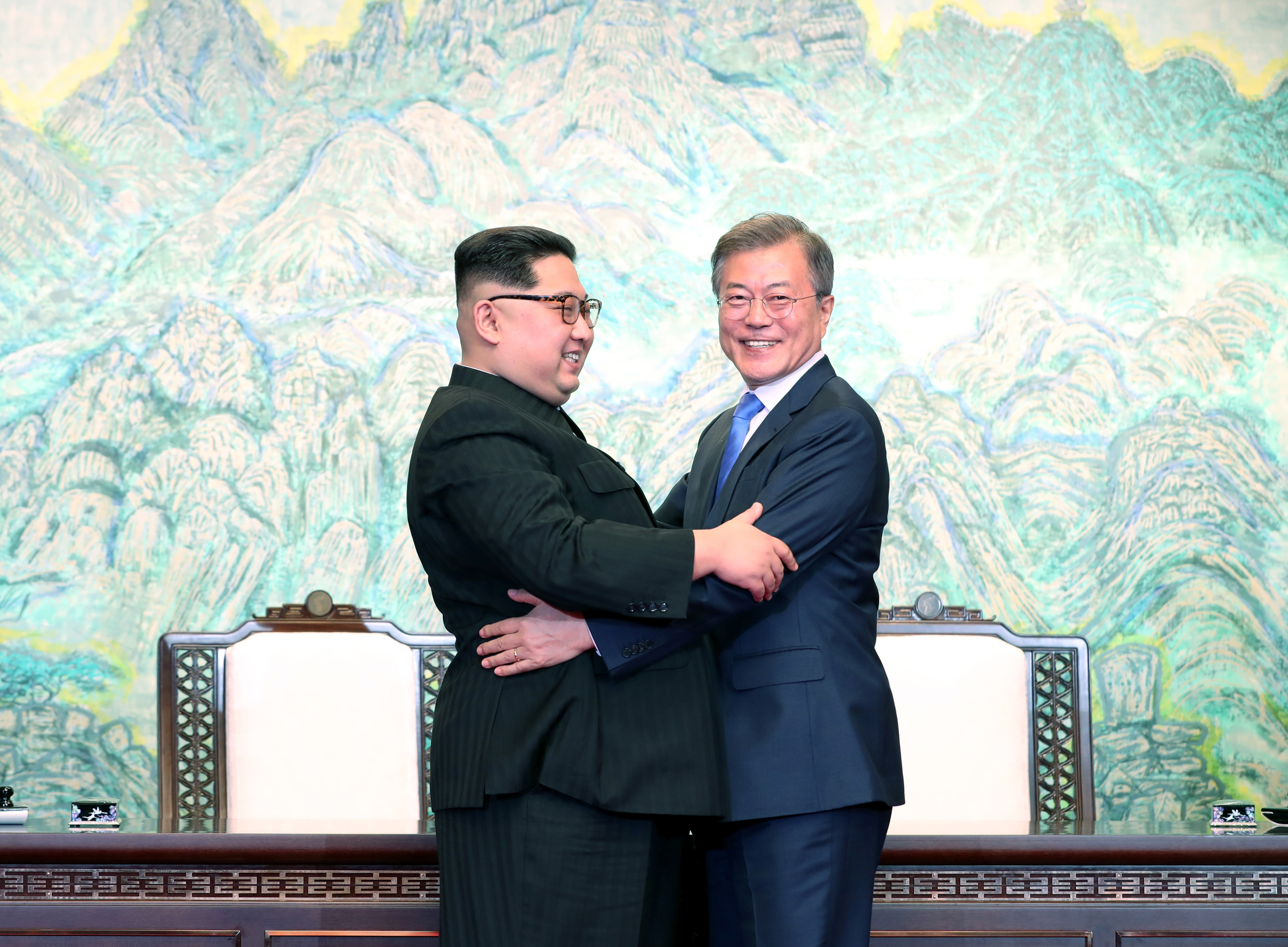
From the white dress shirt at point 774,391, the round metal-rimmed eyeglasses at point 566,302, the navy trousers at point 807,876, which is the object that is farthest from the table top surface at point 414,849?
the round metal-rimmed eyeglasses at point 566,302

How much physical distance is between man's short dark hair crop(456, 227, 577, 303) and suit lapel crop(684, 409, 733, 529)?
49 centimetres

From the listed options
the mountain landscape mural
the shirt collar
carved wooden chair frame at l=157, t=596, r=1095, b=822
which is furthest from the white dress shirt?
the mountain landscape mural

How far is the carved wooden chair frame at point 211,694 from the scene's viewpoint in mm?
2705

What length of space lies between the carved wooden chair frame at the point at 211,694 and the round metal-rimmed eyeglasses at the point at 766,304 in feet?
3.73

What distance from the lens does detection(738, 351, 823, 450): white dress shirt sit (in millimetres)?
1973

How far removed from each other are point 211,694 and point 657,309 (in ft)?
6.01

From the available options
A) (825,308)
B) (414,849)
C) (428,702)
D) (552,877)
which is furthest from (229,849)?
(825,308)

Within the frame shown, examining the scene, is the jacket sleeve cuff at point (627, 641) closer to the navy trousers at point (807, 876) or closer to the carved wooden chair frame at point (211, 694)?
the navy trousers at point (807, 876)

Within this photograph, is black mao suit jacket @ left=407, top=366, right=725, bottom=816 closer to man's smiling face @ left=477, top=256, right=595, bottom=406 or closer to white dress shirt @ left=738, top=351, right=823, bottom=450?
man's smiling face @ left=477, top=256, right=595, bottom=406

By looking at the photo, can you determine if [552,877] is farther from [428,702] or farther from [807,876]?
[428,702]

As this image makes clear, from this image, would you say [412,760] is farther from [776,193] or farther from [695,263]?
[776,193]

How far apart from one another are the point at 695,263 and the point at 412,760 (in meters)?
1.89

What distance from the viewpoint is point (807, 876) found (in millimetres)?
1649

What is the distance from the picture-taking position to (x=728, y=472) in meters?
1.96
